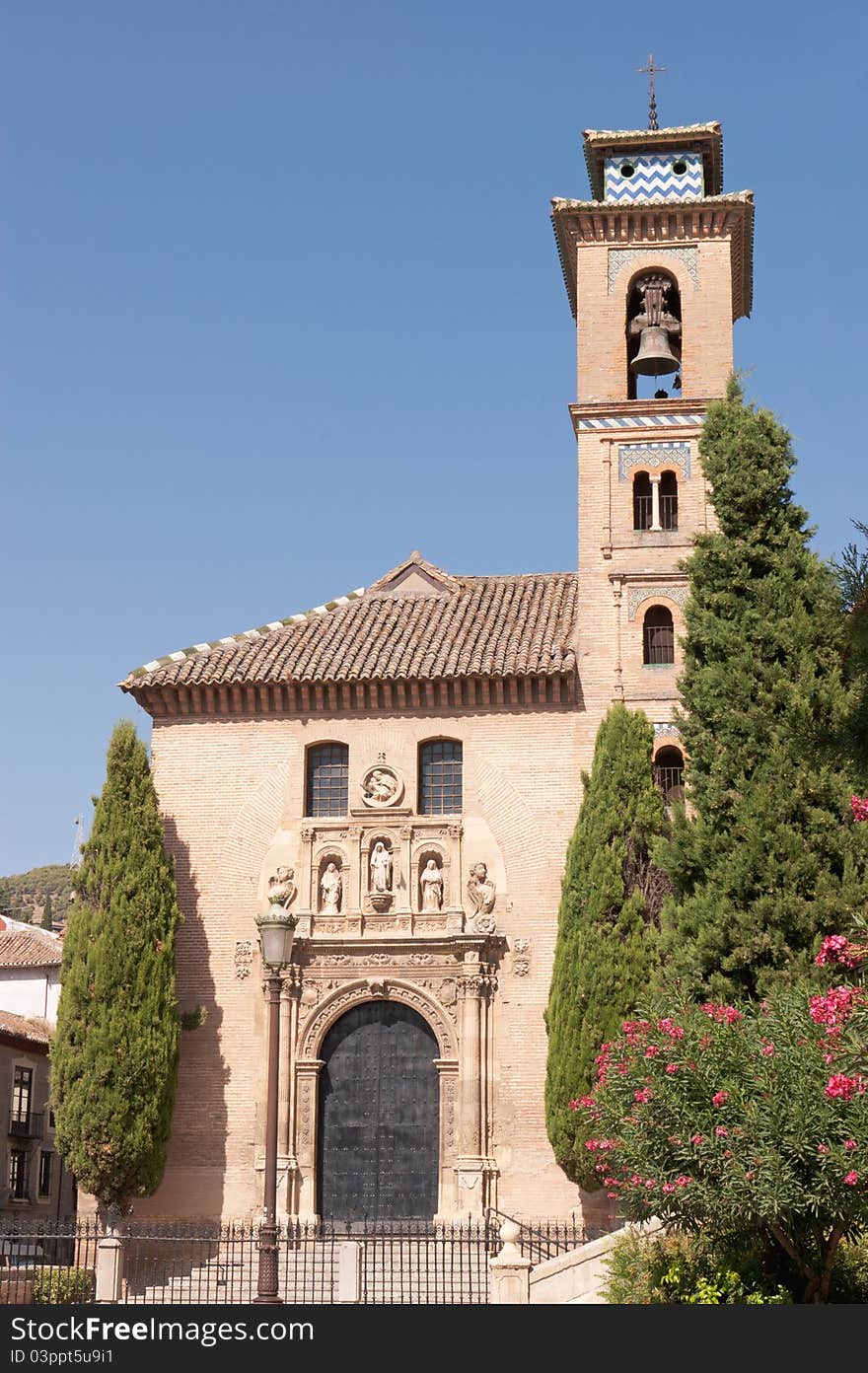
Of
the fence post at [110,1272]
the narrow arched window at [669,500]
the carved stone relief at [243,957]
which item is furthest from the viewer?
the narrow arched window at [669,500]

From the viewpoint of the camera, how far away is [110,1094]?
A: 2781cm

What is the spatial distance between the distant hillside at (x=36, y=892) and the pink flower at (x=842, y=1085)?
248 feet

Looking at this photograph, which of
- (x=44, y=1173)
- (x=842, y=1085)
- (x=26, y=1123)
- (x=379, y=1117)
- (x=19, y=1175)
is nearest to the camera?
(x=842, y=1085)

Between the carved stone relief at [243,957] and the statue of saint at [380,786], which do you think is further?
the statue of saint at [380,786]

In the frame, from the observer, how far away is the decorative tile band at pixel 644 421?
31.5m

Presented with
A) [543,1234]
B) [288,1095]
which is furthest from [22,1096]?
[543,1234]

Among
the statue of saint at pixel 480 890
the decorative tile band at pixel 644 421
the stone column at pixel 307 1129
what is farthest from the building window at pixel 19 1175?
the decorative tile band at pixel 644 421

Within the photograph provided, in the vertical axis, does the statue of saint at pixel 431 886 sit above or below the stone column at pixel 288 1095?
above

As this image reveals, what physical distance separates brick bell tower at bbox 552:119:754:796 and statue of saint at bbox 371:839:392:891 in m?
3.93

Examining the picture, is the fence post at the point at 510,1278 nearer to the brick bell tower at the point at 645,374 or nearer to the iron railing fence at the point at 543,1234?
the iron railing fence at the point at 543,1234

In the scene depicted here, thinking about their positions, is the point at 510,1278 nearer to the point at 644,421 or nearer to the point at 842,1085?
the point at 842,1085

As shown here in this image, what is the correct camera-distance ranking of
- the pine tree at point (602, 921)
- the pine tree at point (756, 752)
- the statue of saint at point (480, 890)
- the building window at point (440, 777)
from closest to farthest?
the pine tree at point (756, 752) → the pine tree at point (602, 921) → the statue of saint at point (480, 890) → the building window at point (440, 777)

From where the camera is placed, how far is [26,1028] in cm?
3941

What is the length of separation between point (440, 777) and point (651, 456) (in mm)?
6816
